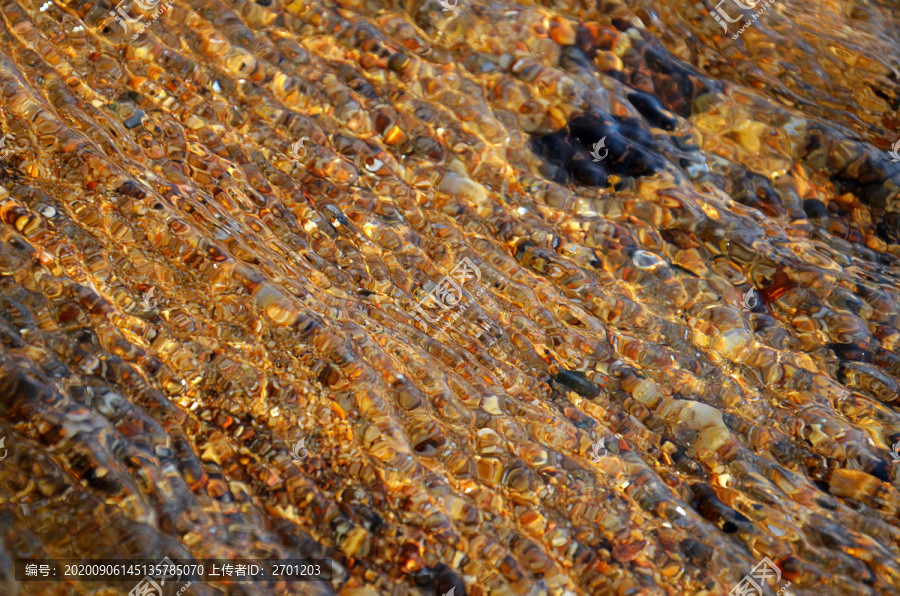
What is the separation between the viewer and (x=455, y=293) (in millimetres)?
1712

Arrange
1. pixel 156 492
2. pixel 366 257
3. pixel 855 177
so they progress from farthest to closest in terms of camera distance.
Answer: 1. pixel 855 177
2. pixel 366 257
3. pixel 156 492

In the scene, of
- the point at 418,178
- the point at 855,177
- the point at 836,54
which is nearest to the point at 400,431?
the point at 418,178

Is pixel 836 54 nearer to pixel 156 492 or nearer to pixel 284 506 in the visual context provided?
pixel 284 506

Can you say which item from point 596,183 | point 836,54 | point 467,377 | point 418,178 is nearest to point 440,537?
point 467,377

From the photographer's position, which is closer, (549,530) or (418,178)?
(549,530)

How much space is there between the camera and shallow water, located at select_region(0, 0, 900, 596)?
50.9 inches

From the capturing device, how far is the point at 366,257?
173 centimetres

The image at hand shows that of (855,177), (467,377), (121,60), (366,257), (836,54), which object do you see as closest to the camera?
(467,377)

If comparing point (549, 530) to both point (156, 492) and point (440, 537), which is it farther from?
point (156, 492)

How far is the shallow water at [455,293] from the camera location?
1.29 meters

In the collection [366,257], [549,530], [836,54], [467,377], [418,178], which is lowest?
[549,530]

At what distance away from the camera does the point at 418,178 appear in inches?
73.6

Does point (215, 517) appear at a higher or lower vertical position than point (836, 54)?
lower

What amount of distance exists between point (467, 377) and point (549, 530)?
1.28 ft
